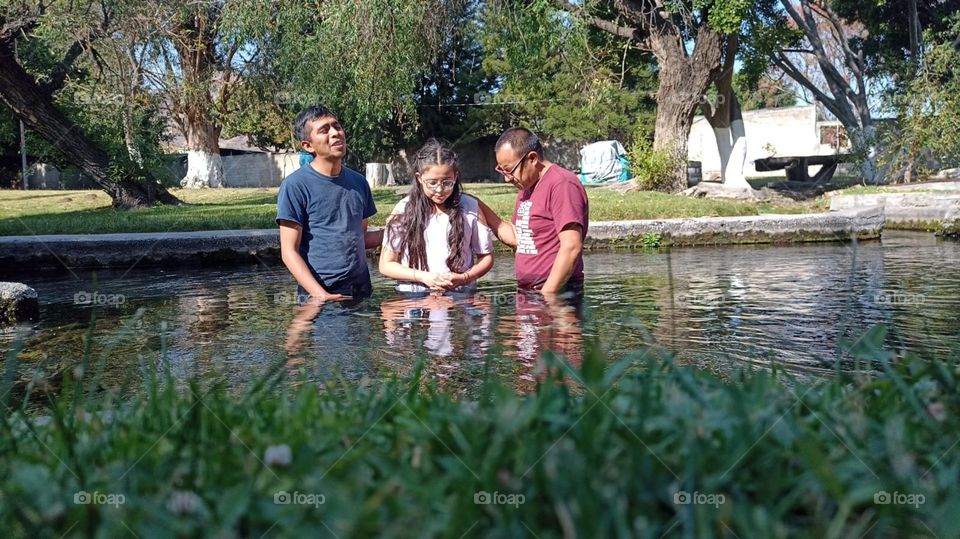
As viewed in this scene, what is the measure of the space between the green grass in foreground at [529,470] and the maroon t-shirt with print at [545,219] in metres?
3.64

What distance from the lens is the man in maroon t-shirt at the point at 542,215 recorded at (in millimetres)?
5746

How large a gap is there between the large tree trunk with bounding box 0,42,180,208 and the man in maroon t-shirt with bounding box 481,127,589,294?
14919 mm

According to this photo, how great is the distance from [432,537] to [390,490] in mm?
162

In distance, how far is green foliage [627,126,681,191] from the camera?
20.8 metres

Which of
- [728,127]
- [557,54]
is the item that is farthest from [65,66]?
[728,127]

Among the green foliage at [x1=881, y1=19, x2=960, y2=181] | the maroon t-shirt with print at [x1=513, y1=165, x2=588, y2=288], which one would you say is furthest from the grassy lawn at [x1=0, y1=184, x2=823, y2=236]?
the maroon t-shirt with print at [x1=513, y1=165, x2=588, y2=288]

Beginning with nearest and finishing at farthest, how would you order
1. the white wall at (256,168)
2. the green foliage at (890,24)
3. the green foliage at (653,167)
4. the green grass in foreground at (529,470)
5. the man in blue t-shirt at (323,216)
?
the green grass in foreground at (529,470)
the man in blue t-shirt at (323,216)
the green foliage at (653,167)
the green foliage at (890,24)
the white wall at (256,168)

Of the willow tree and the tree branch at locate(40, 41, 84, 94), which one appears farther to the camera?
the tree branch at locate(40, 41, 84, 94)

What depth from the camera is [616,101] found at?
41250 millimetres

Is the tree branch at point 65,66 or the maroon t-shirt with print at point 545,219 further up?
the tree branch at point 65,66

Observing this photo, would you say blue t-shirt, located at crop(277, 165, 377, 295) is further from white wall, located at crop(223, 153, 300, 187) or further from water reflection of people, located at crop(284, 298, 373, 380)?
white wall, located at crop(223, 153, 300, 187)

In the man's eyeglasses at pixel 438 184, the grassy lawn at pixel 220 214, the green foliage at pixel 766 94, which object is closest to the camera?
the man's eyeglasses at pixel 438 184

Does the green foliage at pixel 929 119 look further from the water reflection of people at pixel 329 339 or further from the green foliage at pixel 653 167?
the water reflection of people at pixel 329 339

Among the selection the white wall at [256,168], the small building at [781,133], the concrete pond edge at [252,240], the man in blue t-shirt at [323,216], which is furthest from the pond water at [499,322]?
the small building at [781,133]
